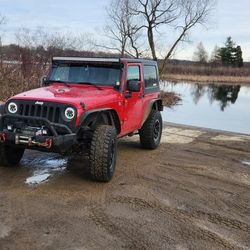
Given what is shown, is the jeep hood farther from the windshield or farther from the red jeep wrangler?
the windshield

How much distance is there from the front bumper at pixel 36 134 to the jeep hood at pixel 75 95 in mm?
324

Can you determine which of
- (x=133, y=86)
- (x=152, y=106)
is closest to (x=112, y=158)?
(x=133, y=86)

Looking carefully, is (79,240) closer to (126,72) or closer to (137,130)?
(126,72)

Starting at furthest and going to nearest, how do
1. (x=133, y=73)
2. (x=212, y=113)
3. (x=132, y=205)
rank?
(x=212, y=113), (x=133, y=73), (x=132, y=205)

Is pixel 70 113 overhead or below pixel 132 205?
overhead

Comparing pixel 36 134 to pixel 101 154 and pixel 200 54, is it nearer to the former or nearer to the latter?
pixel 101 154

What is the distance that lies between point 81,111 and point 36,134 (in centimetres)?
67

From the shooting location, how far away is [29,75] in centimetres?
1919

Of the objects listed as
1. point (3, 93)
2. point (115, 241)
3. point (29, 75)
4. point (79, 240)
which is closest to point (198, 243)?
point (115, 241)

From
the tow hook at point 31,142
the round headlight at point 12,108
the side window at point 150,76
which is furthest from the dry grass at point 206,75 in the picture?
the tow hook at point 31,142

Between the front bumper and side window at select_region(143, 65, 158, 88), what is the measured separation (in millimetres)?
2999

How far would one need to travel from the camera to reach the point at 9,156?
6.91 meters

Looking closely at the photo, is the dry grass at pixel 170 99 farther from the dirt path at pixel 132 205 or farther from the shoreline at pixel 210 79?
the shoreline at pixel 210 79

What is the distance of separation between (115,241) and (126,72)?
3748 millimetres
